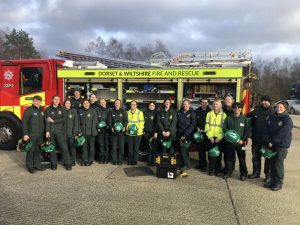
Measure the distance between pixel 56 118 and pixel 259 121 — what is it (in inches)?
167

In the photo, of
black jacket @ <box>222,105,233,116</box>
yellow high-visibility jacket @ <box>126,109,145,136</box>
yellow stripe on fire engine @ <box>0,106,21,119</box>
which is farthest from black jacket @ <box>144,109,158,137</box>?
yellow stripe on fire engine @ <box>0,106,21,119</box>

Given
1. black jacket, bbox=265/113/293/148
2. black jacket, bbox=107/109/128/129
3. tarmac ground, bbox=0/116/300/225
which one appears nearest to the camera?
tarmac ground, bbox=0/116/300/225

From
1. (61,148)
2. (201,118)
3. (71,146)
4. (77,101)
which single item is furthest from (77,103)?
→ (201,118)

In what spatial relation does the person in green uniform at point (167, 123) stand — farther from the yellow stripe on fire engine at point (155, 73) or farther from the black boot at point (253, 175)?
the black boot at point (253, 175)

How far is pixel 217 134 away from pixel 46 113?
145 inches

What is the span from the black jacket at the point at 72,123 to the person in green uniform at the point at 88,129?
152 mm

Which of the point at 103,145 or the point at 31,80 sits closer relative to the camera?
the point at 103,145

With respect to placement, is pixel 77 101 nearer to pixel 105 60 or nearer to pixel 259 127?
pixel 105 60

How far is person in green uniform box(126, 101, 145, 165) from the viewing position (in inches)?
284

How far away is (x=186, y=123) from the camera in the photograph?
270 inches

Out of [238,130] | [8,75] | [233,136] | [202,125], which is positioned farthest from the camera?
[8,75]

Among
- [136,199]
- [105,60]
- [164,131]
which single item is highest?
[105,60]

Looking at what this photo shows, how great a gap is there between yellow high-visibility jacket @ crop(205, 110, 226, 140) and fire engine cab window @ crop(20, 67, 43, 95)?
14.5 feet

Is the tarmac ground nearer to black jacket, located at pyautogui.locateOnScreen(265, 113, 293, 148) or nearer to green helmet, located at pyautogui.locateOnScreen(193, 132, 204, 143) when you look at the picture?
green helmet, located at pyautogui.locateOnScreen(193, 132, 204, 143)
